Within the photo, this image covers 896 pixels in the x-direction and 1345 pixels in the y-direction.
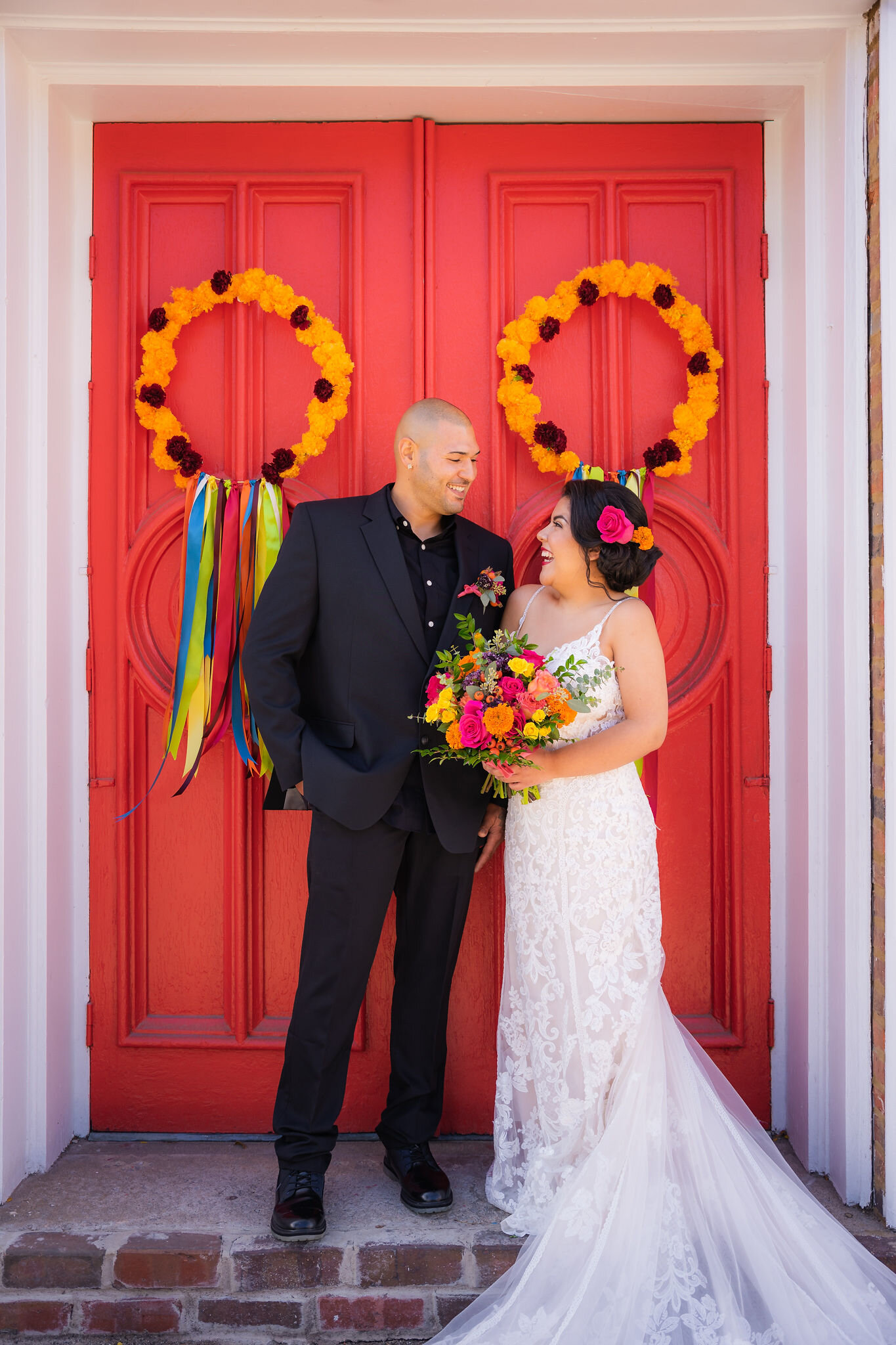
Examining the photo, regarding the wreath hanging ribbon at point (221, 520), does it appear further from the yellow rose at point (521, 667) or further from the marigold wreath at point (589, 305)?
the yellow rose at point (521, 667)

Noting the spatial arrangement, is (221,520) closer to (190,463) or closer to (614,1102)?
(190,463)

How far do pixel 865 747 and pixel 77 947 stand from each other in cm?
284

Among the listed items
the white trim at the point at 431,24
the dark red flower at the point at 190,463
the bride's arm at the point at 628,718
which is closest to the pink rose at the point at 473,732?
the bride's arm at the point at 628,718

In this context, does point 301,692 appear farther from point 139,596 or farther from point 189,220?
point 189,220

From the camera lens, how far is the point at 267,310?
3449mm

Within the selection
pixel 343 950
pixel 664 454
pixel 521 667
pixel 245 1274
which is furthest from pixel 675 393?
pixel 245 1274

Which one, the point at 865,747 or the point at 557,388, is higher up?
the point at 557,388

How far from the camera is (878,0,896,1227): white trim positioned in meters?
2.89

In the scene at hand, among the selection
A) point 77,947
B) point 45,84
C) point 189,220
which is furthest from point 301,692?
point 45,84

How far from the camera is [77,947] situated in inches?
138

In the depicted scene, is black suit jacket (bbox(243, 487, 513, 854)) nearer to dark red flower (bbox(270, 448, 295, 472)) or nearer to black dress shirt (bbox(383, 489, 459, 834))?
black dress shirt (bbox(383, 489, 459, 834))

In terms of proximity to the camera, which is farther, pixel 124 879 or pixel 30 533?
pixel 124 879

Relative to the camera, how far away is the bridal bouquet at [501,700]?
2.47 m

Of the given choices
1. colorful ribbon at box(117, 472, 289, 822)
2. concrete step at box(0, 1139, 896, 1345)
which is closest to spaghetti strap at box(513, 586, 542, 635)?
colorful ribbon at box(117, 472, 289, 822)
